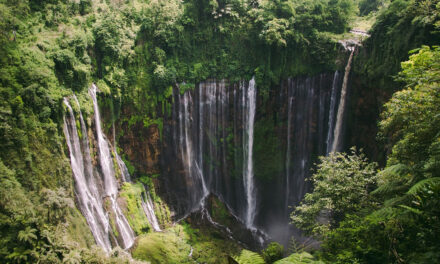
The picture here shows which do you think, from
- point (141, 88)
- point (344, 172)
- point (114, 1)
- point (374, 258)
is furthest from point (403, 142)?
point (114, 1)

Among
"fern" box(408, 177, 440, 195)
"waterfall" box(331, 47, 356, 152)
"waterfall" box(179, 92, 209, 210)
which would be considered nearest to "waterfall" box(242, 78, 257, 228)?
"waterfall" box(179, 92, 209, 210)

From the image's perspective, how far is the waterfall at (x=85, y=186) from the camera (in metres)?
12.2

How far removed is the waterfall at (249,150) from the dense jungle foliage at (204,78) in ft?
3.62

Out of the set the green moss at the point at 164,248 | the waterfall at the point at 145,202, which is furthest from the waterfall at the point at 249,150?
the waterfall at the point at 145,202

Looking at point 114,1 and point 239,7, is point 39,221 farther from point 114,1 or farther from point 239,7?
point 239,7

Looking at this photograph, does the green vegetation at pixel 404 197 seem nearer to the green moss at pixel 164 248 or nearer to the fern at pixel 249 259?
the fern at pixel 249 259

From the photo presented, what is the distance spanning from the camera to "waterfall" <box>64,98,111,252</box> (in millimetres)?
12250

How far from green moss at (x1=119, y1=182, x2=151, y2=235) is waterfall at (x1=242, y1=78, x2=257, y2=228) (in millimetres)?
7026

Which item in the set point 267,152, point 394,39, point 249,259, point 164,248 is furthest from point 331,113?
point 249,259

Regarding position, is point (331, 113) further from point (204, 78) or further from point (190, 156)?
point (190, 156)

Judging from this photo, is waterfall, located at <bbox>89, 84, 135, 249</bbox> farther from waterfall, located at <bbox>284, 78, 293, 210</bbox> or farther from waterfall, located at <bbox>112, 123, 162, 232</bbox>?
waterfall, located at <bbox>284, 78, 293, 210</bbox>

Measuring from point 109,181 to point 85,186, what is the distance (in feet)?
7.51

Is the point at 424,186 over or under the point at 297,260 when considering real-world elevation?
over

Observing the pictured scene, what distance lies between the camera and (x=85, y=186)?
1281 centimetres
